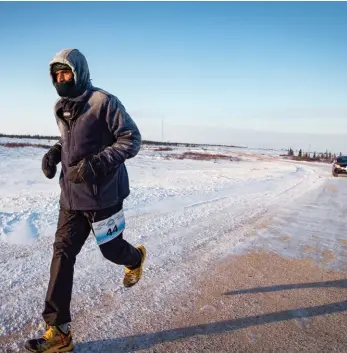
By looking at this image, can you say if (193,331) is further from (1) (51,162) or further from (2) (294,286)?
(1) (51,162)

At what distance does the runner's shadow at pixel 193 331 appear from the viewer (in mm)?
2178

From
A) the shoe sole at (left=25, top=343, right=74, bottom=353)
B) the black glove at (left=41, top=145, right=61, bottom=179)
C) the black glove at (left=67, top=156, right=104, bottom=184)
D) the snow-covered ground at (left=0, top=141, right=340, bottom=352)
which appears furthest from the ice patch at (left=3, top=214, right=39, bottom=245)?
the black glove at (left=67, top=156, right=104, bottom=184)

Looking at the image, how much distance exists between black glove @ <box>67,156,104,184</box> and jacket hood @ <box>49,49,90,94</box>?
0.53 meters

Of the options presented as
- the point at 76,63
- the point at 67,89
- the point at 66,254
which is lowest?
the point at 66,254

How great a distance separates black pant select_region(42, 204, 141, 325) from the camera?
2.14 metres

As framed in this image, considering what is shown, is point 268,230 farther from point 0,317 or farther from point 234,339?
point 0,317

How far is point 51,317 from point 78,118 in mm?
1305

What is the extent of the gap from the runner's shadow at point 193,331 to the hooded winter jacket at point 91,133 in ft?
2.97

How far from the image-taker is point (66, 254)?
2.23m

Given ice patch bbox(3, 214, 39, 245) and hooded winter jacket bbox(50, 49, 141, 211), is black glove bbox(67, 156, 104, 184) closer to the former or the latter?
hooded winter jacket bbox(50, 49, 141, 211)

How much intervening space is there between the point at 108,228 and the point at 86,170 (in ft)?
1.64

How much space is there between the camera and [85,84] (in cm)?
229

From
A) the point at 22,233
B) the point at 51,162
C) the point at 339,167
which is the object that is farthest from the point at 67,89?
the point at 339,167

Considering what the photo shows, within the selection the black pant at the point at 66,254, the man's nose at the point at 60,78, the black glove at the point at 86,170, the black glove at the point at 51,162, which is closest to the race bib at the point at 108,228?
the black pant at the point at 66,254
